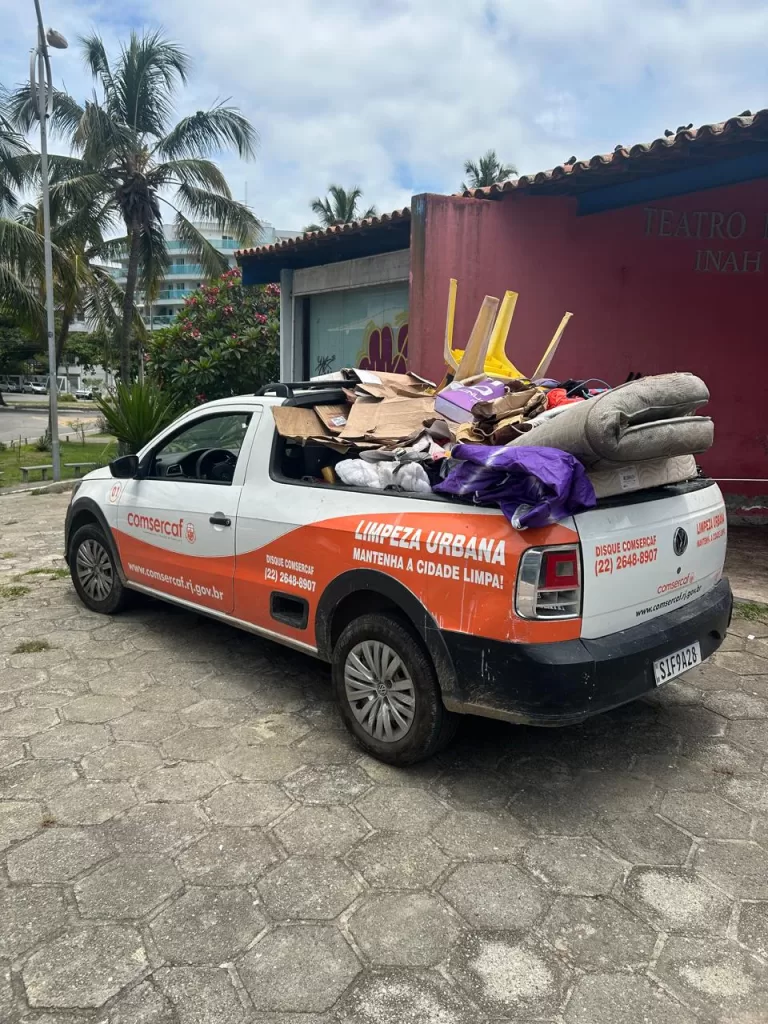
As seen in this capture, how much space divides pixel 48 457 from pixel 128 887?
690 inches

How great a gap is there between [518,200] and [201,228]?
52.9 feet

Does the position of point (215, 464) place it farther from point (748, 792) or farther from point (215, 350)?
point (215, 350)

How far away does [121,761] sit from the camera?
3.35 metres

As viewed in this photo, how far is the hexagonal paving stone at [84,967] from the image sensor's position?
2082 millimetres

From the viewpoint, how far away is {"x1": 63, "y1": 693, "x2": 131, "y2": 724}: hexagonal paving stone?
3.77 metres

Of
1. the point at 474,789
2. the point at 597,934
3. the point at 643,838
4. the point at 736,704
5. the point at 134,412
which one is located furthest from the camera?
the point at 134,412

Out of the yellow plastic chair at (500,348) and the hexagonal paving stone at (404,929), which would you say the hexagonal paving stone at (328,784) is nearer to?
the hexagonal paving stone at (404,929)

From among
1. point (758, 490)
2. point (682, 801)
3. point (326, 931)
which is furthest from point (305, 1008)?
point (758, 490)

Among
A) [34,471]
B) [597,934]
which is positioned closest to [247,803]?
[597,934]

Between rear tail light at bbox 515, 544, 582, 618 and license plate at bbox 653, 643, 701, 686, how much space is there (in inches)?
21.5

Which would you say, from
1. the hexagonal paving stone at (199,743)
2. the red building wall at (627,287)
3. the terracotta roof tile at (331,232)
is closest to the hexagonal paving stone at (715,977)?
the hexagonal paving stone at (199,743)

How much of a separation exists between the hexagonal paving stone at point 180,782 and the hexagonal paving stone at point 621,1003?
1.64 m

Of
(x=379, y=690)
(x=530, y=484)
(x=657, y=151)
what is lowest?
(x=379, y=690)

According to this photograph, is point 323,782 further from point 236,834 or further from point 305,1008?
point 305,1008
